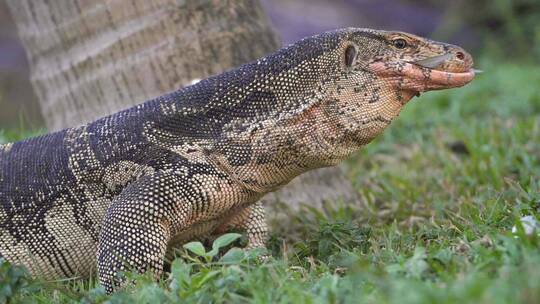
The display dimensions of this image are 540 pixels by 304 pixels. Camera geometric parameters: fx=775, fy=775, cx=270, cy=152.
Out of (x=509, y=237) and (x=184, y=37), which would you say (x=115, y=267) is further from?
(x=184, y=37)

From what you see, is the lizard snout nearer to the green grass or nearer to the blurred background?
the green grass

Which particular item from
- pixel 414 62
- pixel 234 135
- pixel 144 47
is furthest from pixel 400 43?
pixel 144 47

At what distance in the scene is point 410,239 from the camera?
4348 millimetres

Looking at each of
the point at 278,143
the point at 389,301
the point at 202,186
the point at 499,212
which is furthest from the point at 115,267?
the point at 499,212

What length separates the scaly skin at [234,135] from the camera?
4352 millimetres

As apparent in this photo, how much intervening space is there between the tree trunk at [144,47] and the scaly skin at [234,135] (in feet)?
5.28

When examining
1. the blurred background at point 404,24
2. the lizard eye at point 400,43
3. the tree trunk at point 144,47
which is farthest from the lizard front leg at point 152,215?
the blurred background at point 404,24

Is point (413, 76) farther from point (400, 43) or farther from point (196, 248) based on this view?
point (196, 248)

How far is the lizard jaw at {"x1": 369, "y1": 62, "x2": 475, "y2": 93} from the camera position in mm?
4344

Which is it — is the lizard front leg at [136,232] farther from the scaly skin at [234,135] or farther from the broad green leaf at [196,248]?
the broad green leaf at [196,248]

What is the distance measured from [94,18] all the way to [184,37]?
774 mm

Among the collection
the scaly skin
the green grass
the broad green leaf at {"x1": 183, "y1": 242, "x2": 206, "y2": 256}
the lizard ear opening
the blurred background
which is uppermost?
the lizard ear opening

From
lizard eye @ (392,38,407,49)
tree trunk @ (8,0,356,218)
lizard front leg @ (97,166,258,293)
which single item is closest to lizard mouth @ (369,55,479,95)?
lizard eye @ (392,38,407,49)

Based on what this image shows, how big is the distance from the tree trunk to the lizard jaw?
1.90m
